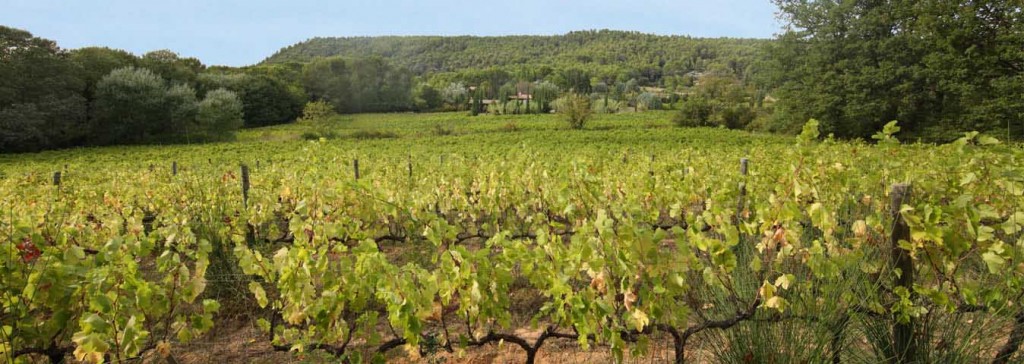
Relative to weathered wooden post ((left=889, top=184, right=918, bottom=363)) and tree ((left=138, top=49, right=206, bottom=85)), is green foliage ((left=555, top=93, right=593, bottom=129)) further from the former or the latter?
weathered wooden post ((left=889, top=184, right=918, bottom=363))

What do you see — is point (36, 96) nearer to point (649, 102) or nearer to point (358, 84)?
point (358, 84)

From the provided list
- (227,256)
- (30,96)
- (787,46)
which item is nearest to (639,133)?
(787,46)

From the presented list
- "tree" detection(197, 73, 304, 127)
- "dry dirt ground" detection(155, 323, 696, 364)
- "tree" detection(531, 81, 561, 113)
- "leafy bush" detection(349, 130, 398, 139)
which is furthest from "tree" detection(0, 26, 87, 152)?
"tree" detection(531, 81, 561, 113)

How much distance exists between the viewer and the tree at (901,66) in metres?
21.4

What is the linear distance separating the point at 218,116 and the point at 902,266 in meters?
40.0

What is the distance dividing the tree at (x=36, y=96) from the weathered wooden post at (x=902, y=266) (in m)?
37.1

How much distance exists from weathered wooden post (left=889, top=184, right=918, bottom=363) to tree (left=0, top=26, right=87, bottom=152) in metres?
37.1

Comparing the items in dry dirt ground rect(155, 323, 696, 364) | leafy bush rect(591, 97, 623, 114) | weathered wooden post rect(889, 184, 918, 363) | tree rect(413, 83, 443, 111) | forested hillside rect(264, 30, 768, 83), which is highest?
forested hillside rect(264, 30, 768, 83)

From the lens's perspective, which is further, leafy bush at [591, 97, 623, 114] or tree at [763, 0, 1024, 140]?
leafy bush at [591, 97, 623, 114]

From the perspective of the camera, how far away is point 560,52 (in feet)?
491

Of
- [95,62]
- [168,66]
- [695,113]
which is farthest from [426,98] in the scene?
[695,113]

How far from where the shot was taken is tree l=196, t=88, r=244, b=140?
3506 cm

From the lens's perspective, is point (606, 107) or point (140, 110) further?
point (606, 107)

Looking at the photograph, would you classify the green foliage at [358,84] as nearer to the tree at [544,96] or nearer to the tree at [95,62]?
the tree at [544,96]
